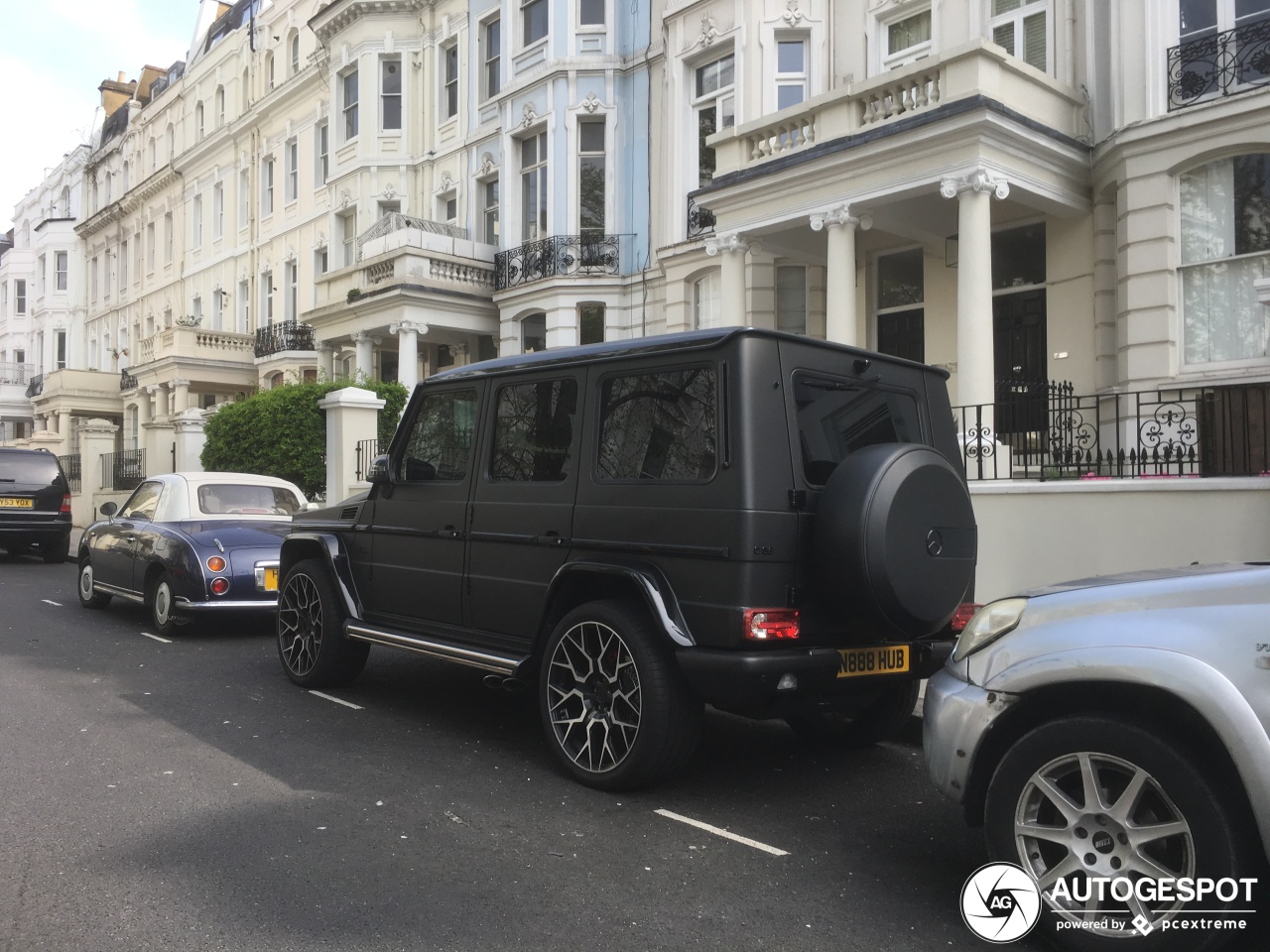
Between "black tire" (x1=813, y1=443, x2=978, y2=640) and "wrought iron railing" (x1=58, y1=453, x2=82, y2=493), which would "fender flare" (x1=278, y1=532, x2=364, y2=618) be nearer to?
"black tire" (x1=813, y1=443, x2=978, y2=640)

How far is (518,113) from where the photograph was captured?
2233 cm

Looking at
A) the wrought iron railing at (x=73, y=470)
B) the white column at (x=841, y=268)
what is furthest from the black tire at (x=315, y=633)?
the wrought iron railing at (x=73, y=470)

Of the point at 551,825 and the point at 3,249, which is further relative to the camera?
the point at 3,249

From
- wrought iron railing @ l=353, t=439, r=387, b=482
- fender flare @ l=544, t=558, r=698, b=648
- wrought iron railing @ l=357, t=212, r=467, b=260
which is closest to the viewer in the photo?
fender flare @ l=544, t=558, r=698, b=648

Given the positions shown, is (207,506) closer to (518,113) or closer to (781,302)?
(781,302)

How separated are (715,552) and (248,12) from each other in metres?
37.7

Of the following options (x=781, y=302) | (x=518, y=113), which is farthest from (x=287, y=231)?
(x=781, y=302)

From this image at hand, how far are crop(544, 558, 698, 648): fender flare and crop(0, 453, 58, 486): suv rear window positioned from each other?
15.9 metres

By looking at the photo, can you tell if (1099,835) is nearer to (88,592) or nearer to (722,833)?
(722,833)

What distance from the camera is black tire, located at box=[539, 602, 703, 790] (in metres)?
4.82

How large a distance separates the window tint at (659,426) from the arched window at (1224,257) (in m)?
9.68

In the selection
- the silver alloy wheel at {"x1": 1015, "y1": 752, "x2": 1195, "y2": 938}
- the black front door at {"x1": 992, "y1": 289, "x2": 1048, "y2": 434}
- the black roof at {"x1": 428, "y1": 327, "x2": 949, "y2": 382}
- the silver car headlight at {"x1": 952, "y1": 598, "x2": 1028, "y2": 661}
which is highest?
the black front door at {"x1": 992, "y1": 289, "x2": 1048, "y2": 434}

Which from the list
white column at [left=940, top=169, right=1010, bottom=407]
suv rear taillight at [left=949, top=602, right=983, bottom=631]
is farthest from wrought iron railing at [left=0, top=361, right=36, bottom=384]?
suv rear taillight at [left=949, top=602, right=983, bottom=631]

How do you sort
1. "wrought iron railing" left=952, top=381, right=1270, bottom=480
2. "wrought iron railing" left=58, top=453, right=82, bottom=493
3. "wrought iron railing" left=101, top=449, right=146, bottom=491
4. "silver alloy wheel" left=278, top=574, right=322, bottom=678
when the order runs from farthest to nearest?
"wrought iron railing" left=58, top=453, right=82, bottom=493, "wrought iron railing" left=101, top=449, right=146, bottom=491, "wrought iron railing" left=952, top=381, right=1270, bottom=480, "silver alloy wheel" left=278, top=574, right=322, bottom=678
